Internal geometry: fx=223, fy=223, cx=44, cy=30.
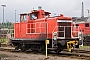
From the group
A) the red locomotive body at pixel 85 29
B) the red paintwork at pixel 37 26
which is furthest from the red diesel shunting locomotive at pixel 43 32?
the red locomotive body at pixel 85 29

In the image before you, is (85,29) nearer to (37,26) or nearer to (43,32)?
(37,26)

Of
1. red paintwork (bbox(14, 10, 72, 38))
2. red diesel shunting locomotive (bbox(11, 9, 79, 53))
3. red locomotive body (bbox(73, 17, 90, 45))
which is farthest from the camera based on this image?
red locomotive body (bbox(73, 17, 90, 45))

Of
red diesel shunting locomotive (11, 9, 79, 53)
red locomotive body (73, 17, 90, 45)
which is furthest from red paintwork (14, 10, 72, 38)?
red locomotive body (73, 17, 90, 45)

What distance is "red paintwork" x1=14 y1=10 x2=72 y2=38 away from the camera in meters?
17.4

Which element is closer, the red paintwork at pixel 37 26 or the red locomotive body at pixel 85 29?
the red paintwork at pixel 37 26

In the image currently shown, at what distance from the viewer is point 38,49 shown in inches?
703

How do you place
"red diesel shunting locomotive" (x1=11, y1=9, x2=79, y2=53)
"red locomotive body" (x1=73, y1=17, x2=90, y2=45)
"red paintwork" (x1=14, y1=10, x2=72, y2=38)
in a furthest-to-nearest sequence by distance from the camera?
"red locomotive body" (x1=73, y1=17, x2=90, y2=45) < "red paintwork" (x1=14, y1=10, x2=72, y2=38) < "red diesel shunting locomotive" (x1=11, y1=9, x2=79, y2=53)

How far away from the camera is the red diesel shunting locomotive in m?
16.7

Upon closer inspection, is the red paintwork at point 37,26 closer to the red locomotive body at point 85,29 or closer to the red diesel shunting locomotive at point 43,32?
the red diesel shunting locomotive at point 43,32

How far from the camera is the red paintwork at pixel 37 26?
57.1ft

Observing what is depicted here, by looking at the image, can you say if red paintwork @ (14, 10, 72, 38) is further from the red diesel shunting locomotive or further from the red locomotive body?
the red locomotive body

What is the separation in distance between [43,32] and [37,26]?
98 centimetres

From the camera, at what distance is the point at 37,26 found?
1839cm

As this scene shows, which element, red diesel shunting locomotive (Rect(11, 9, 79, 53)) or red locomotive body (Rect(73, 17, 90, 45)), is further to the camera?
red locomotive body (Rect(73, 17, 90, 45))
